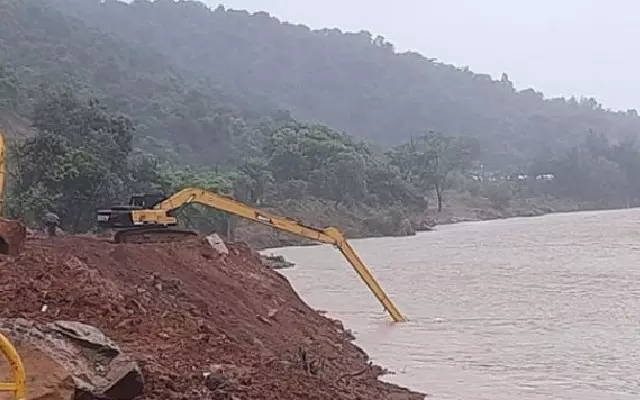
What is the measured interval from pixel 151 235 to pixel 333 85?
158m

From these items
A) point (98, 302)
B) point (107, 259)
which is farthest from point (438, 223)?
point (98, 302)

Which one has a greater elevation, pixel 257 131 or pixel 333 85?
pixel 333 85

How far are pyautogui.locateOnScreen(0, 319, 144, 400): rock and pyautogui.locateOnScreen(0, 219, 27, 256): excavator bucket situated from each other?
5.16 m

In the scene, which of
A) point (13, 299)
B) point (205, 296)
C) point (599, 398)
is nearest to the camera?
point (13, 299)

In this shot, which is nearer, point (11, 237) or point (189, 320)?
point (189, 320)

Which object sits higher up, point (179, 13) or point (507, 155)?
point (179, 13)

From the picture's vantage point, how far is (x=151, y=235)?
2162 cm

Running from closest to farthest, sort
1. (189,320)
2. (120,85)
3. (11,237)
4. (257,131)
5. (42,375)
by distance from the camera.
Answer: (42,375) → (189,320) → (11,237) → (257,131) → (120,85)

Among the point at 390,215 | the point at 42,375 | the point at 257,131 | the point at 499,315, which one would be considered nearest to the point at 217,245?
the point at 499,315

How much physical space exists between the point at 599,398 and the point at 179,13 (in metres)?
186

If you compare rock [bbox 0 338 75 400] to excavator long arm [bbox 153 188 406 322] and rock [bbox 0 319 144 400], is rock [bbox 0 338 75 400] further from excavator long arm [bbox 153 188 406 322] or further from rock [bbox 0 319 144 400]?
excavator long arm [bbox 153 188 406 322]

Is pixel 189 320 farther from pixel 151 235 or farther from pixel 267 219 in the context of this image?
pixel 267 219

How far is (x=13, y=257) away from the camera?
489 inches

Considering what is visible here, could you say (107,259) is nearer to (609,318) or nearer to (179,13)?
(609,318)
